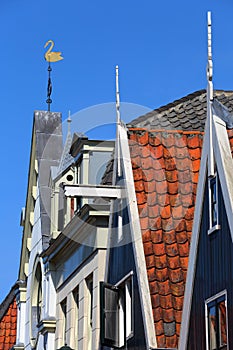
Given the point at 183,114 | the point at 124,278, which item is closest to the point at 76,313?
the point at 124,278

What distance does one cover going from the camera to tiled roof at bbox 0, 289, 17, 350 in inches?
1736

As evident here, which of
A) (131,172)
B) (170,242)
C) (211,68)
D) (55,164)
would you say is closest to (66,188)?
(131,172)

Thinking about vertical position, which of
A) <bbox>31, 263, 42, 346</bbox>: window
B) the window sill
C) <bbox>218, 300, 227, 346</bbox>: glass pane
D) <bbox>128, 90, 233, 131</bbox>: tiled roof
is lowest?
<bbox>218, 300, 227, 346</bbox>: glass pane

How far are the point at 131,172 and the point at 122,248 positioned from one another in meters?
1.78

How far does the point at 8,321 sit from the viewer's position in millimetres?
44969

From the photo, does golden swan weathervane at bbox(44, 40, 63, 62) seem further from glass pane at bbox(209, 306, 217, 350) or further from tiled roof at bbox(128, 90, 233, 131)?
glass pane at bbox(209, 306, 217, 350)

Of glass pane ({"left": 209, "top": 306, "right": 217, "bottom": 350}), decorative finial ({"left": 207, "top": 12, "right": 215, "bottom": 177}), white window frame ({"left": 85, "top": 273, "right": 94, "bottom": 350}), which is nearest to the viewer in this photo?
glass pane ({"left": 209, "top": 306, "right": 217, "bottom": 350})

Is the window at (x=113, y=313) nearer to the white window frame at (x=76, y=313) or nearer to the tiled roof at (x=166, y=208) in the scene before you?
the tiled roof at (x=166, y=208)

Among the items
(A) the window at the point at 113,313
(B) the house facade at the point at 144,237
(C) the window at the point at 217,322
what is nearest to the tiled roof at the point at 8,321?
(B) the house facade at the point at 144,237

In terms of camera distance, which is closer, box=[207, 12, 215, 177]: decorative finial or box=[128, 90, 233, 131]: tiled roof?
box=[207, 12, 215, 177]: decorative finial

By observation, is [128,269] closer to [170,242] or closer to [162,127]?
[170,242]

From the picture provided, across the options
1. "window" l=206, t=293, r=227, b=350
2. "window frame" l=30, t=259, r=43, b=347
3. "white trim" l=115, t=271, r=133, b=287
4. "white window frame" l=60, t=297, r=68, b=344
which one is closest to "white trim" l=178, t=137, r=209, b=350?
"window" l=206, t=293, r=227, b=350

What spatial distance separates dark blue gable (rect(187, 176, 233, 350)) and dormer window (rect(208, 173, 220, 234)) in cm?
15

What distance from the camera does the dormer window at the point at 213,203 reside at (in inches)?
834
